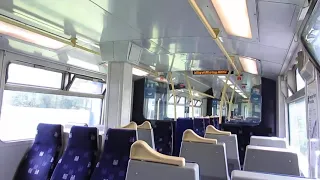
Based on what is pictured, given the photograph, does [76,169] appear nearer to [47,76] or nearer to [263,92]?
[47,76]

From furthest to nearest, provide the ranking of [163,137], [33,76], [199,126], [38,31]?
[199,126]
[163,137]
[33,76]
[38,31]

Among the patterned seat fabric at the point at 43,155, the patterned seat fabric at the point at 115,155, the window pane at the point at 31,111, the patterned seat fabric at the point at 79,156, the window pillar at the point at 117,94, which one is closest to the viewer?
the patterned seat fabric at the point at 115,155

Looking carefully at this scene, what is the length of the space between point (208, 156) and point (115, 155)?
95cm

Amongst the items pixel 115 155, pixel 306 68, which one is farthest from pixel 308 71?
pixel 115 155

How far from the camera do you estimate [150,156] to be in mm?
1424

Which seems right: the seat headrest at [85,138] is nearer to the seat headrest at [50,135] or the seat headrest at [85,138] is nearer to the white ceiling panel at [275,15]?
the seat headrest at [50,135]

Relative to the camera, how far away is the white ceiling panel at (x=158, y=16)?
2029mm

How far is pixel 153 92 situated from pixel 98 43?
3058 mm

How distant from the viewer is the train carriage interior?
189 cm

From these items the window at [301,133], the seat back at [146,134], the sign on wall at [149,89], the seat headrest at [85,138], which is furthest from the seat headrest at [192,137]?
the sign on wall at [149,89]

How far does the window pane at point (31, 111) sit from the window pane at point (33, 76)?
165 millimetres

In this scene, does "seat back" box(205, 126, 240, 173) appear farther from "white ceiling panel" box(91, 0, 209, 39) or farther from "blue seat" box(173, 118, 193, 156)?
"blue seat" box(173, 118, 193, 156)

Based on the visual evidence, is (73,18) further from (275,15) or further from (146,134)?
(146,134)

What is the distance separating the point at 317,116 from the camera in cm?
195
